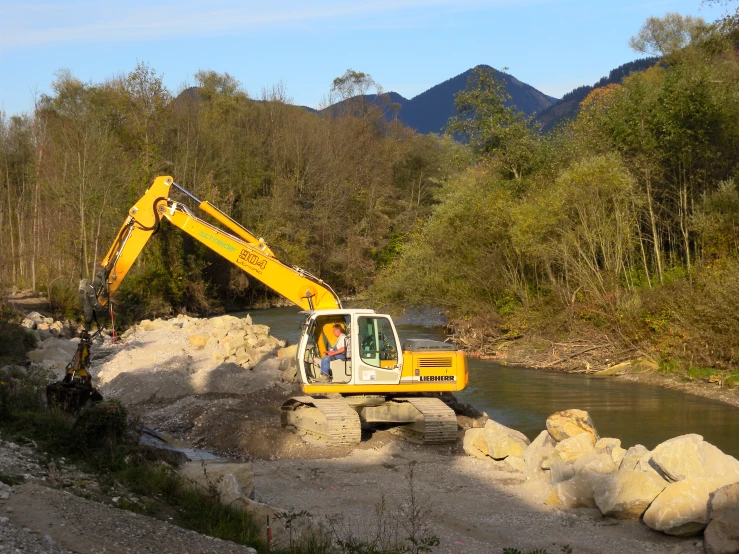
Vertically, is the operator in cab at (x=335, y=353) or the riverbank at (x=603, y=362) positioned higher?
the operator in cab at (x=335, y=353)

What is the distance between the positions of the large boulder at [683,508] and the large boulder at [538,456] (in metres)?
2.31

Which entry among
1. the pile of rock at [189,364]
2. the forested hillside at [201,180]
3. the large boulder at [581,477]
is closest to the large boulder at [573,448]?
the large boulder at [581,477]

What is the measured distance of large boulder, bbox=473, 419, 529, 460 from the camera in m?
13.0

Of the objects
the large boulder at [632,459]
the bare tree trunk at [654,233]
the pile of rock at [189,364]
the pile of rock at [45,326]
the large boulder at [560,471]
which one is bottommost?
the large boulder at [560,471]

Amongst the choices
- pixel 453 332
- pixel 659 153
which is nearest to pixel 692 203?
pixel 659 153

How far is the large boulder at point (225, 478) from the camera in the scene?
8852 mm

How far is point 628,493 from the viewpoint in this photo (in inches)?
408

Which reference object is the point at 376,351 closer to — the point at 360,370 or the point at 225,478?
the point at 360,370

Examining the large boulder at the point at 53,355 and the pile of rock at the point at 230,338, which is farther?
the pile of rock at the point at 230,338

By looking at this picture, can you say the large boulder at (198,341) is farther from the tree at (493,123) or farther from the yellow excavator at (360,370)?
the tree at (493,123)

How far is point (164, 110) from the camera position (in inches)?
1655

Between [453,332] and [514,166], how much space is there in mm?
6578

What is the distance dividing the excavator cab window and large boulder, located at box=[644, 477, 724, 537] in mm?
5258

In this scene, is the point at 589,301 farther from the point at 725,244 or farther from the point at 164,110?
the point at 164,110
